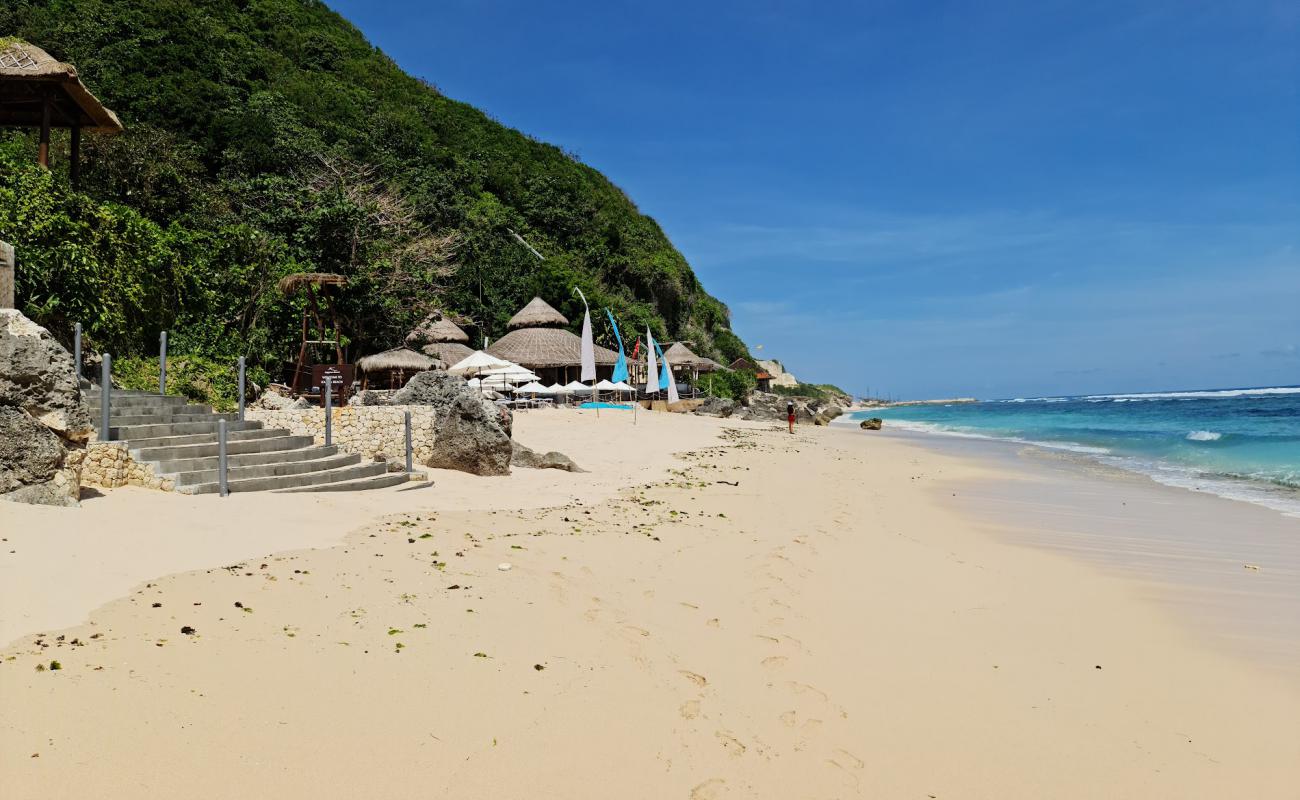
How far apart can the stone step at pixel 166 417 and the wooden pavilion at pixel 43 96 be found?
597 centimetres

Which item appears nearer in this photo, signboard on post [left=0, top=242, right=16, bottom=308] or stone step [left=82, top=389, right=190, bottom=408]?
signboard on post [left=0, top=242, right=16, bottom=308]

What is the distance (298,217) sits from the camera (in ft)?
75.5

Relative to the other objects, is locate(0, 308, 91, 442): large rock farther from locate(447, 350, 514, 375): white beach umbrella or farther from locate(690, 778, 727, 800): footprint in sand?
locate(447, 350, 514, 375): white beach umbrella

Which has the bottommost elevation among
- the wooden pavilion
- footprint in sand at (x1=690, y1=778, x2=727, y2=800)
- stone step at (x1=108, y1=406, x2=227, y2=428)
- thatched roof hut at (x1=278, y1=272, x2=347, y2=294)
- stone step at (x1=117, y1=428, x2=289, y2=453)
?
footprint in sand at (x1=690, y1=778, x2=727, y2=800)

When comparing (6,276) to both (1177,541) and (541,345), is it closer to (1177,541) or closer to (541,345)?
(1177,541)

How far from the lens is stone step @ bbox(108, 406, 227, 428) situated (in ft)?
25.5

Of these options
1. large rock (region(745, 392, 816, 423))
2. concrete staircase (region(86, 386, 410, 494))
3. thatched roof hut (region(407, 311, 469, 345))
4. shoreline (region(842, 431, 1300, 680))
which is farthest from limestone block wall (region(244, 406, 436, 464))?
large rock (region(745, 392, 816, 423))

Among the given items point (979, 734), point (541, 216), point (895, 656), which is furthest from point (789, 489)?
point (541, 216)

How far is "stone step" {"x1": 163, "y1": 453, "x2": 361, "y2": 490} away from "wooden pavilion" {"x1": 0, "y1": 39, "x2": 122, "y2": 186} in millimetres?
7645

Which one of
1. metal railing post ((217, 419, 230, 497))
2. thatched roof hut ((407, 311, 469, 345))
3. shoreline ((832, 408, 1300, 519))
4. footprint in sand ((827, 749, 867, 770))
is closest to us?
footprint in sand ((827, 749, 867, 770))

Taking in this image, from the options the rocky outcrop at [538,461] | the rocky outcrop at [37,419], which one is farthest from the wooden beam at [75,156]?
the rocky outcrop at [538,461]

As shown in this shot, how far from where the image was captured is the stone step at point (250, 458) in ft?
24.1

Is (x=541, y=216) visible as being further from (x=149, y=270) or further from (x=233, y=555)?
(x=233, y=555)

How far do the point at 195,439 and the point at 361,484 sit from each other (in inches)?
74.1
